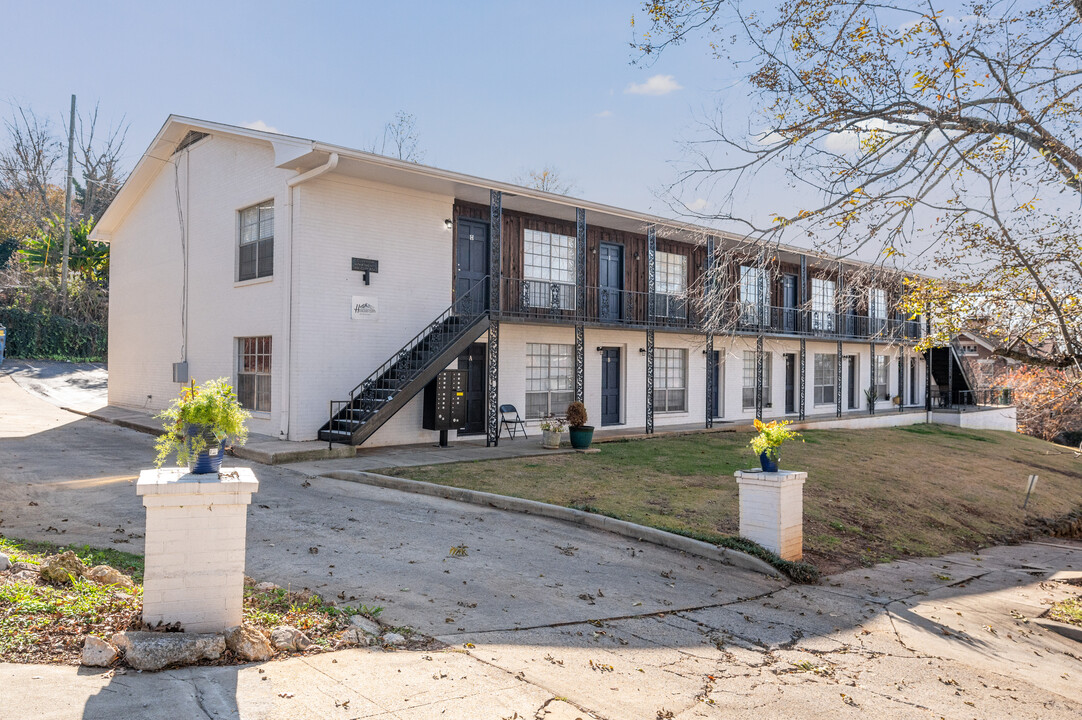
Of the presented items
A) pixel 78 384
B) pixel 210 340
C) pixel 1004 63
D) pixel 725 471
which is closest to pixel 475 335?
pixel 725 471

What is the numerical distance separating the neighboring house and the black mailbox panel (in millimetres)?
549

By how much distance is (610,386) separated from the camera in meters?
19.7

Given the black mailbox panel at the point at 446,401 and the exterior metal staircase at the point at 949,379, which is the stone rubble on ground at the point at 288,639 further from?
the exterior metal staircase at the point at 949,379

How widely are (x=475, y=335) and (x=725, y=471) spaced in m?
5.53

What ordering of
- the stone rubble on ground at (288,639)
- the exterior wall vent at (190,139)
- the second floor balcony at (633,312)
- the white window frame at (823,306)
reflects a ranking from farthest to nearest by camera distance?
the white window frame at (823,306)
the exterior wall vent at (190,139)
the second floor balcony at (633,312)
the stone rubble on ground at (288,639)

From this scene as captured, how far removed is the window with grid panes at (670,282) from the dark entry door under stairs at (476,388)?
6.12 metres

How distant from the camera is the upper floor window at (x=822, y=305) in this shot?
85.5ft

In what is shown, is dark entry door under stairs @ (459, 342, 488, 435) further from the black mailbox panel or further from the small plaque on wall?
the small plaque on wall

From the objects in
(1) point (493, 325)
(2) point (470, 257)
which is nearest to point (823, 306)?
(2) point (470, 257)

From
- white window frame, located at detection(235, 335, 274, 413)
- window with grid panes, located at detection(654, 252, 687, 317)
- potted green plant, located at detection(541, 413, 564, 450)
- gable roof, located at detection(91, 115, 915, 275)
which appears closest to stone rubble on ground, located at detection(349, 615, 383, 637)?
gable roof, located at detection(91, 115, 915, 275)

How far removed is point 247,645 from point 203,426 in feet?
Result: 4.41

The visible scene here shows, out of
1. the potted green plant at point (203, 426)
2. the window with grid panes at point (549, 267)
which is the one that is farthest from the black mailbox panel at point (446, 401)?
the potted green plant at point (203, 426)

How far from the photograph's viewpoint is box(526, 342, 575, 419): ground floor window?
17.9 metres

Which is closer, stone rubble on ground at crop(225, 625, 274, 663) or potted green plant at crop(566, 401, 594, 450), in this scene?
stone rubble on ground at crop(225, 625, 274, 663)
